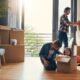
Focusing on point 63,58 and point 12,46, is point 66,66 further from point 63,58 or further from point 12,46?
point 12,46

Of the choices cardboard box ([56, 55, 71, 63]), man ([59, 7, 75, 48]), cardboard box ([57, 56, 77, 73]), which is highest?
man ([59, 7, 75, 48])

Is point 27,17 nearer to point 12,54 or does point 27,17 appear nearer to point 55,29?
point 55,29

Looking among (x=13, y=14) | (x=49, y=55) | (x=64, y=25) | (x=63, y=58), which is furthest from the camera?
(x=13, y=14)

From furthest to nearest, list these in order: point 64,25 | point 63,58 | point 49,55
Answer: point 64,25 < point 49,55 < point 63,58

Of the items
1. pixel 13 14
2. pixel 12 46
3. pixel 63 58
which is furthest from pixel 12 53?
pixel 63 58

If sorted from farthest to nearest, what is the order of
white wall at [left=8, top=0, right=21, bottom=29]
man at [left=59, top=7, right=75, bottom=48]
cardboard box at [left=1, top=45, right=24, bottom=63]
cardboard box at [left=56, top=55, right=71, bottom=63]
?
white wall at [left=8, top=0, right=21, bottom=29], cardboard box at [left=1, top=45, right=24, bottom=63], man at [left=59, top=7, right=75, bottom=48], cardboard box at [left=56, top=55, right=71, bottom=63]

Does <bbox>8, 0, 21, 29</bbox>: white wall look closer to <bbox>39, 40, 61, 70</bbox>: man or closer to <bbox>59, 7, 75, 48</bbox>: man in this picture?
<bbox>59, 7, 75, 48</bbox>: man

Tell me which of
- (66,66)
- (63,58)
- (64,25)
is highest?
(64,25)

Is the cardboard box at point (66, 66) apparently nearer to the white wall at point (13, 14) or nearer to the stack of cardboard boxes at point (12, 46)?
the stack of cardboard boxes at point (12, 46)

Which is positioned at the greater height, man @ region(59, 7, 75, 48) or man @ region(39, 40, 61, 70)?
man @ region(59, 7, 75, 48)

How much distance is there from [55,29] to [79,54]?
1380 millimetres

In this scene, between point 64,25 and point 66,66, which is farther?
point 64,25

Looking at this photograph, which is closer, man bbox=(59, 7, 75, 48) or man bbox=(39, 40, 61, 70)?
man bbox=(39, 40, 61, 70)

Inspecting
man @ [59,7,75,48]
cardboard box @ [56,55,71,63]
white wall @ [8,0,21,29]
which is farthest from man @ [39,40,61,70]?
white wall @ [8,0,21,29]
